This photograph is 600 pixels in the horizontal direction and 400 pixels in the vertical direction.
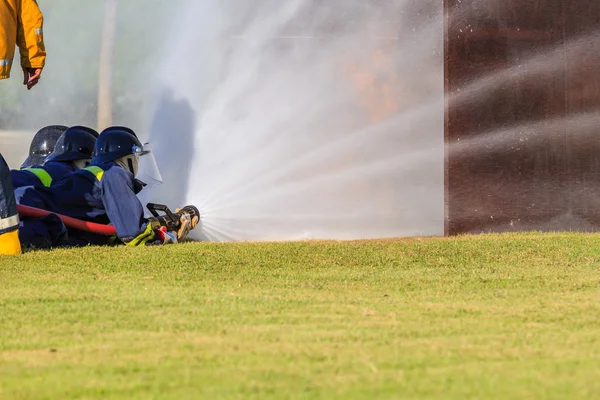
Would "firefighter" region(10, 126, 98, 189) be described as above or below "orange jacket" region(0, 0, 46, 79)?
below

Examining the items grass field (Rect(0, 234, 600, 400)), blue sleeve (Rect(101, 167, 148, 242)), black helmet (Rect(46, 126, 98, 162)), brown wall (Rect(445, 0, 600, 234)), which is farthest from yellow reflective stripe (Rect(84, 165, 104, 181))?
brown wall (Rect(445, 0, 600, 234))

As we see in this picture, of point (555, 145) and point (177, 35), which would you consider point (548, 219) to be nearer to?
point (555, 145)

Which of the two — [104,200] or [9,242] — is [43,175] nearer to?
[104,200]

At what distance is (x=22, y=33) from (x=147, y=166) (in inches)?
98.3

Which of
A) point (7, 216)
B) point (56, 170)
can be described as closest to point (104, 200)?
point (56, 170)

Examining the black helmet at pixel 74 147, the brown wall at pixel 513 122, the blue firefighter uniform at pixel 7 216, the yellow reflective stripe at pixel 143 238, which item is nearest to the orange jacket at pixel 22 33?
the blue firefighter uniform at pixel 7 216

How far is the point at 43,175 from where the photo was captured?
10.5 meters

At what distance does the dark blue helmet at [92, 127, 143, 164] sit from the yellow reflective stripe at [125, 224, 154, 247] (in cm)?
105

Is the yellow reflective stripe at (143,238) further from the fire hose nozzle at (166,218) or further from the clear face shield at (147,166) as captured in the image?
the clear face shield at (147,166)

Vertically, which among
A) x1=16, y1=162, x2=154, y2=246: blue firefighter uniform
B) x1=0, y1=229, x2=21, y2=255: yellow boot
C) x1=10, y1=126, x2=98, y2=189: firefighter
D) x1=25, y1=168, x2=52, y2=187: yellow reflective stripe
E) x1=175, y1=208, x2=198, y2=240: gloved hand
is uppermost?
x1=10, y1=126, x2=98, y2=189: firefighter

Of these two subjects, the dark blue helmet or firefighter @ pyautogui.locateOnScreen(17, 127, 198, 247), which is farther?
the dark blue helmet

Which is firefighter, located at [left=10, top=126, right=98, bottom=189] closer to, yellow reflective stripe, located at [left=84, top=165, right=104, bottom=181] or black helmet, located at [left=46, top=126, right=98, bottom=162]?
black helmet, located at [left=46, top=126, right=98, bottom=162]

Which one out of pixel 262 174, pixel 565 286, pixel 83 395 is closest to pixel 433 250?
pixel 565 286

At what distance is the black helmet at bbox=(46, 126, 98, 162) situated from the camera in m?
11.2
